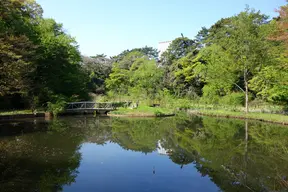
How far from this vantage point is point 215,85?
91.1ft

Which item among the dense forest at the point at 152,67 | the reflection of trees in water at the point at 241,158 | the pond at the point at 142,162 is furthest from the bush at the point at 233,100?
the pond at the point at 142,162

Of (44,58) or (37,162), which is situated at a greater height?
(44,58)

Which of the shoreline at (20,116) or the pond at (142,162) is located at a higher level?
the shoreline at (20,116)

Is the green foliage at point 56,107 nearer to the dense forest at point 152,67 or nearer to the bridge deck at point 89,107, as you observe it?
the dense forest at point 152,67

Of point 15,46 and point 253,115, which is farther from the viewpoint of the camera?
point 253,115

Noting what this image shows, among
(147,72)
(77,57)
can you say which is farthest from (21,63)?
(147,72)

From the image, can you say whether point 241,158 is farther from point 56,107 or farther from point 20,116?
point 56,107

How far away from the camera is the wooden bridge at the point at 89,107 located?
22609 millimetres

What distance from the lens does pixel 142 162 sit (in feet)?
25.8

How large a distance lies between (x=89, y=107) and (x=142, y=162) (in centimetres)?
1700

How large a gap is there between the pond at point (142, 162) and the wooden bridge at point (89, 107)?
401 inches

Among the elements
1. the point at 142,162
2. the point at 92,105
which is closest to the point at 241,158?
the point at 142,162

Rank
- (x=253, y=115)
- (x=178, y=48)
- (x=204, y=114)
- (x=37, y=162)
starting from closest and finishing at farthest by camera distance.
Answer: (x=37, y=162) < (x=253, y=115) < (x=204, y=114) < (x=178, y=48)

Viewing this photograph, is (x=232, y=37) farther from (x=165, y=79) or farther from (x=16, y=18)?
(x=16, y=18)
